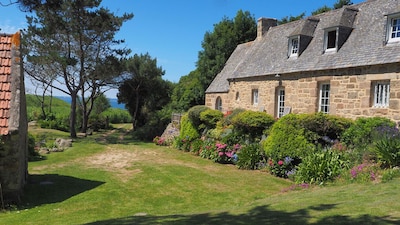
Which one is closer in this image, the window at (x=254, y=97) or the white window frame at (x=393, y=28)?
the white window frame at (x=393, y=28)

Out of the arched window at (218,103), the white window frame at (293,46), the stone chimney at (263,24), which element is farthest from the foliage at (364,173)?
the arched window at (218,103)

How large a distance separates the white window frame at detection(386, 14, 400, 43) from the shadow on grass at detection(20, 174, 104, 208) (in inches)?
499

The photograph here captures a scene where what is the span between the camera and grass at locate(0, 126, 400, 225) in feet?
20.7

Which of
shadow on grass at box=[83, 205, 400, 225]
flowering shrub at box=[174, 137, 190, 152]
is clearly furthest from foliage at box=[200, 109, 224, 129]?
shadow on grass at box=[83, 205, 400, 225]

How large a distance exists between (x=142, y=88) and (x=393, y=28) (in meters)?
26.4

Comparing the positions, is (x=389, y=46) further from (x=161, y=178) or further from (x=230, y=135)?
(x=161, y=178)

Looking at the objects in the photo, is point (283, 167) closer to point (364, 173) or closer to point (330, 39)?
point (364, 173)

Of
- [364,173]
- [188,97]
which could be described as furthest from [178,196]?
[188,97]

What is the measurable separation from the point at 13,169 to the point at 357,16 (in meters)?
16.2

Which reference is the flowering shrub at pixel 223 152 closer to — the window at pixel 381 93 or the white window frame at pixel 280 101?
the white window frame at pixel 280 101

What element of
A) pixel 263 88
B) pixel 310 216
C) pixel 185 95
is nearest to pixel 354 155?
pixel 310 216

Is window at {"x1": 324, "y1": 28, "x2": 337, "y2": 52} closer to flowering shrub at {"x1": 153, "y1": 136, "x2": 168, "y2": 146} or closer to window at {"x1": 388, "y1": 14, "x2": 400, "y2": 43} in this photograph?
window at {"x1": 388, "y1": 14, "x2": 400, "y2": 43}

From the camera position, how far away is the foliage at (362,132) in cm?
1215

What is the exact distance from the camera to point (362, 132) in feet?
40.7
